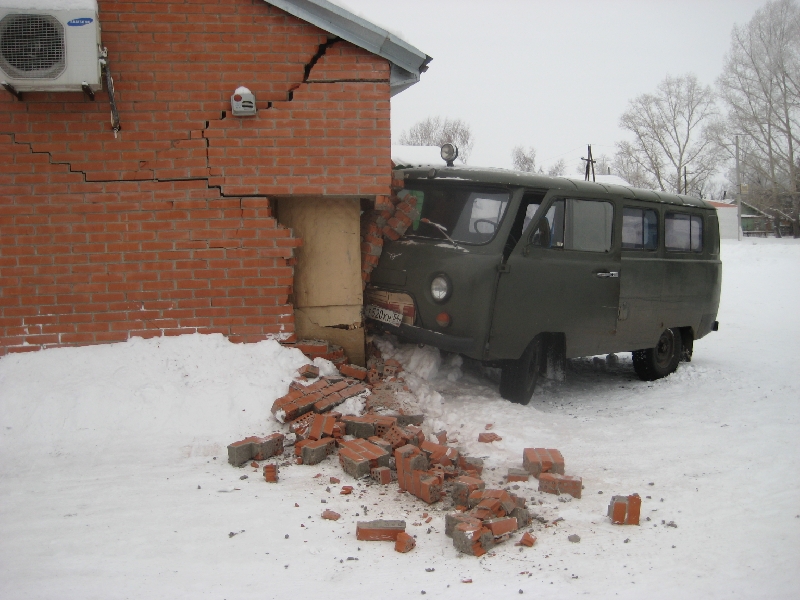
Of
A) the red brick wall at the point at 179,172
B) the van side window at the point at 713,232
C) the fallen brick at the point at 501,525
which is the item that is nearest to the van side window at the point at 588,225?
the red brick wall at the point at 179,172

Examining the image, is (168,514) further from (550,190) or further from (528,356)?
(550,190)

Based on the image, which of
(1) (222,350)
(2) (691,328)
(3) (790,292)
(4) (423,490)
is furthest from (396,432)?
(3) (790,292)

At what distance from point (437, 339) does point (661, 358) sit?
364 centimetres

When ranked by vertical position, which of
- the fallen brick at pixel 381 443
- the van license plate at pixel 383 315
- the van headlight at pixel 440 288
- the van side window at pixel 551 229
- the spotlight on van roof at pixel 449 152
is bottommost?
the fallen brick at pixel 381 443

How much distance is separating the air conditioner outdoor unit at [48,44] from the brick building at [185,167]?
456 millimetres

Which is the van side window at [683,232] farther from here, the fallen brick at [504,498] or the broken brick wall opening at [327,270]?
the fallen brick at [504,498]

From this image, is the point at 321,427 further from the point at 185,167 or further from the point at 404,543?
the point at 185,167

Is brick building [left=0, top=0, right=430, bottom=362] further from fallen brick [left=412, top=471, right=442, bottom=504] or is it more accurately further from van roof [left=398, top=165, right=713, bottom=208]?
fallen brick [left=412, top=471, right=442, bottom=504]

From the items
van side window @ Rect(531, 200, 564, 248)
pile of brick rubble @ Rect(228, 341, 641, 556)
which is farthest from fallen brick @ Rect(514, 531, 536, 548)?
van side window @ Rect(531, 200, 564, 248)

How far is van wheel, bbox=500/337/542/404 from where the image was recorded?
5844 millimetres

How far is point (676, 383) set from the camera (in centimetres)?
710

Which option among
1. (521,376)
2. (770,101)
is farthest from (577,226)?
(770,101)

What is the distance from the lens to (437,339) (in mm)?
5504

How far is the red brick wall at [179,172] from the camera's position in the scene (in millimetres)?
5105
